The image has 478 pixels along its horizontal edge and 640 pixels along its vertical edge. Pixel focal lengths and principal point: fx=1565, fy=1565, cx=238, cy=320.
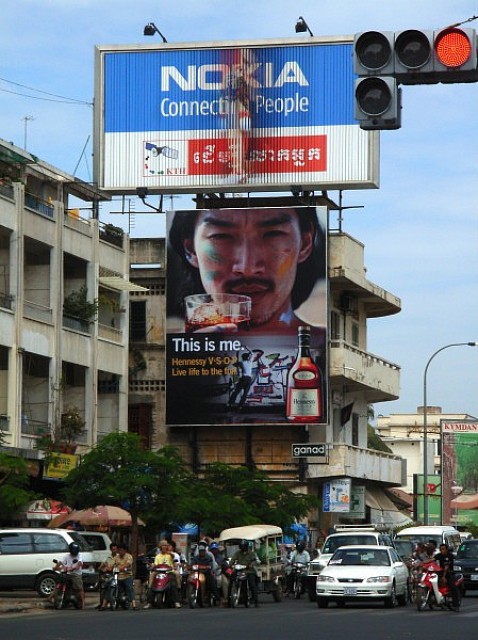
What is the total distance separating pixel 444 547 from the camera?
114ft

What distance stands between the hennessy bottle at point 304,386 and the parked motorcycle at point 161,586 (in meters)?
23.1

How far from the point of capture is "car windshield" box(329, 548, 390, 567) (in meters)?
35.3

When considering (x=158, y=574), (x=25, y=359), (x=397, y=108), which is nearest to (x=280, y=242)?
(x=25, y=359)

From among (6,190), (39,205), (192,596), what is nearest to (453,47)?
(192,596)

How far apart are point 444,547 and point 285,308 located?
25835 mm

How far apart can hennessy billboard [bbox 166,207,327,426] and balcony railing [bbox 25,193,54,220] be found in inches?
310

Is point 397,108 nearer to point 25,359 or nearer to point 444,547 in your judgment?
point 444,547

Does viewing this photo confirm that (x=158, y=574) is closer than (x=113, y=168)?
Yes

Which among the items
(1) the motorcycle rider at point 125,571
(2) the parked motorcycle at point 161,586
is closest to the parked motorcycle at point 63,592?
(1) the motorcycle rider at point 125,571

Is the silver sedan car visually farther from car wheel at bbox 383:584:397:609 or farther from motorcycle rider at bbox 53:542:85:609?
motorcycle rider at bbox 53:542:85:609

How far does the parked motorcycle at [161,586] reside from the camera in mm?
36312

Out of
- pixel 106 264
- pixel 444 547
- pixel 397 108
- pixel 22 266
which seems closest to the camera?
pixel 397 108

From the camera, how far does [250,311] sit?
197 feet

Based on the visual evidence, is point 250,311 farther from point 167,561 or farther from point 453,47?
point 453,47
